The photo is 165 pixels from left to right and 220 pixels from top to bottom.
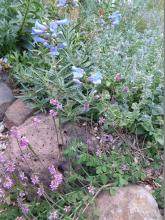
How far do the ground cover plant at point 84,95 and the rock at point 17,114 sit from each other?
0.07 m

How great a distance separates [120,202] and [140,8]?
8.06 feet

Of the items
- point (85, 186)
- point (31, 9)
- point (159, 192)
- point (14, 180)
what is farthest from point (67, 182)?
point (31, 9)

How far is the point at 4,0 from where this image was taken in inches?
160

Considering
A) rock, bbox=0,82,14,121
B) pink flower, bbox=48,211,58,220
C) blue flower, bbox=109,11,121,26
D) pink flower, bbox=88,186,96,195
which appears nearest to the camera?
pink flower, bbox=48,211,58,220

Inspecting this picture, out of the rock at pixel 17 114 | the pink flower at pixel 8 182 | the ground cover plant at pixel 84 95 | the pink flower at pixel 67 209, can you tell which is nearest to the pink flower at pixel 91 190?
the ground cover plant at pixel 84 95

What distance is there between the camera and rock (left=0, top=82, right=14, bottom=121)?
3.56m

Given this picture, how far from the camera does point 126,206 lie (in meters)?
2.60

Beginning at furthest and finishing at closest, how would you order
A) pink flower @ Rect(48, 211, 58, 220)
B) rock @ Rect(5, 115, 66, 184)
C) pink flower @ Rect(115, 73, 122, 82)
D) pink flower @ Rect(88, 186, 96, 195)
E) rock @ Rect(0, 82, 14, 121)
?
rock @ Rect(0, 82, 14, 121) < pink flower @ Rect(115, 73, 122, 82) < rock @ Rect(5, 115, 66, 184) < pink flower @ Rect(88, 186, 96, 195) < pink flower @ Rect(48, 211, 58, 220)

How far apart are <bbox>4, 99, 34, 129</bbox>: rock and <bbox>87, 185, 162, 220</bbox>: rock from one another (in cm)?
98

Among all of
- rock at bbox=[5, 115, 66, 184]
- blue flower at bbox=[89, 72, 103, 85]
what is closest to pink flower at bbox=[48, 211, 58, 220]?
rock at bbox=[5, 115, 66, 184]

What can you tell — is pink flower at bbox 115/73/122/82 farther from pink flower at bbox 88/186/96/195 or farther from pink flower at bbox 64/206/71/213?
pink flower at bbox 64/206/71/213

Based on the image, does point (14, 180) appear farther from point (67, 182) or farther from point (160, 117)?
point (160, 117)

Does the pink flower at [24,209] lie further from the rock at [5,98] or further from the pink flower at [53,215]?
the rock at [5,98]

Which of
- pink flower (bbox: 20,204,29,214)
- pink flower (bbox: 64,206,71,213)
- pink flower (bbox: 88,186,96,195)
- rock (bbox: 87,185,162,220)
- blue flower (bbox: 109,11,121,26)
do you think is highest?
blue flower (bbox: 109,11,121,26)
